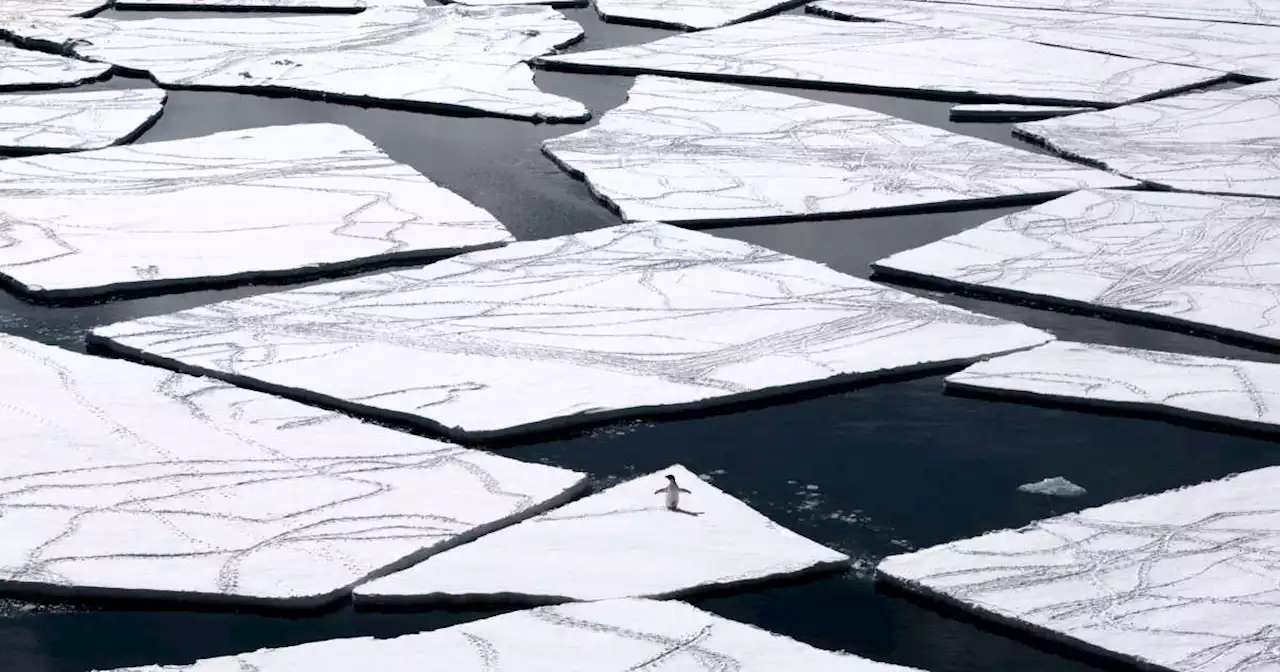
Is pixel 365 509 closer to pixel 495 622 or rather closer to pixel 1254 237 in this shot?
pixel 495 622

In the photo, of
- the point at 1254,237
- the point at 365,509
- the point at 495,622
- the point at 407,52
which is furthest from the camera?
the point at 407,52

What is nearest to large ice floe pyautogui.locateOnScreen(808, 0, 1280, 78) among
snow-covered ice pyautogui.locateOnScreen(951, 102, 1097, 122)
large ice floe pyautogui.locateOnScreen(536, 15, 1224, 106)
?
large ice floe pyautogui.locateOnScreen(536, 15, 1224, 106)

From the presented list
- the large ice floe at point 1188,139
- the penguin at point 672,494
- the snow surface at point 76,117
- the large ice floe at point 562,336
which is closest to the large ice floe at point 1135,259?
the large ice floe at point 1188,139

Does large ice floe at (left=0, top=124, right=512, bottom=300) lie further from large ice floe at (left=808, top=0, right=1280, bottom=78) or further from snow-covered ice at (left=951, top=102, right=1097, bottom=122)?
large ice floe at (left=808, top=0, right=1280, bottom=78)

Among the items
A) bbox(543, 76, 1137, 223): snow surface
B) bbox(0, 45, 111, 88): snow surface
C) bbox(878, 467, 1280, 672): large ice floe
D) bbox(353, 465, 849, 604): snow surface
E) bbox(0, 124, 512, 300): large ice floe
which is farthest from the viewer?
bbox(0, 45, 111, 88): snow surface

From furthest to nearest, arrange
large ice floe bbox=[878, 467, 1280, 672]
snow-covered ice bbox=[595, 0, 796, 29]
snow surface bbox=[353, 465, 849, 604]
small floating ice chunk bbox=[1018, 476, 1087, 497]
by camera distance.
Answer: snow-covered ice bbox=[595, 0, 796, 29]
small floating ice chunk bbox=[1018, 476, 1087, 497]
snow surface bbox=[353, 465, 849, 604]
large ice floe bbox=[878, 467, 1280, 672]

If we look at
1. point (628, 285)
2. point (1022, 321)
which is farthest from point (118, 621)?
point (1022, 321)
